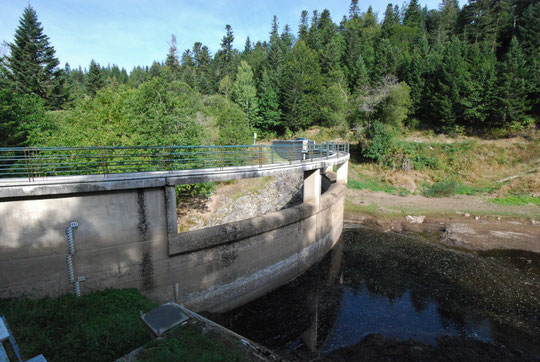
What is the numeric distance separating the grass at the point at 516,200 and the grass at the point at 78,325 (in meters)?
29.0

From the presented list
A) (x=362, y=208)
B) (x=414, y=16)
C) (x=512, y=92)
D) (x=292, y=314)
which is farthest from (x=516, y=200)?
(x=414, y=16)

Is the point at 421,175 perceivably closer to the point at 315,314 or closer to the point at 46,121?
the point at 315,314

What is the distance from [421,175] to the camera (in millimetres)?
31062

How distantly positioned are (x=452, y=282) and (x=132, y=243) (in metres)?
15.5

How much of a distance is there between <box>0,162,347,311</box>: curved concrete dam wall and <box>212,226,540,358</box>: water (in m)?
1.58

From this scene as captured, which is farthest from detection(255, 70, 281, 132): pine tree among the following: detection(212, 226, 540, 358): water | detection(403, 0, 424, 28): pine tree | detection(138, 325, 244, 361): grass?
detection(138, 325, 244, 361): grass

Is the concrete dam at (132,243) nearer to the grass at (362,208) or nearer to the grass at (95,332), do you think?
the grass at (95,332)

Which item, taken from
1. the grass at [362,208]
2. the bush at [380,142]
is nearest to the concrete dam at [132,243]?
the grass at [362,208]

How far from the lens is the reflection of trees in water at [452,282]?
11.7 m

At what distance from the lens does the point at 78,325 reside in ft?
23.4

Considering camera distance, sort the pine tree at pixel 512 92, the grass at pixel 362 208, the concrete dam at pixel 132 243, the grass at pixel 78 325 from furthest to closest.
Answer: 1. the pine tree at pixel 512 92
2. the grass at pixel 362 208
3. the concrete dam at pixel 132 243
4. the grass at pixel 78 325

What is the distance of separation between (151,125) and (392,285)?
708 inches

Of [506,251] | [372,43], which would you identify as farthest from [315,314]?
[372,43]

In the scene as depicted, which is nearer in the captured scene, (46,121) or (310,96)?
(46,121)
